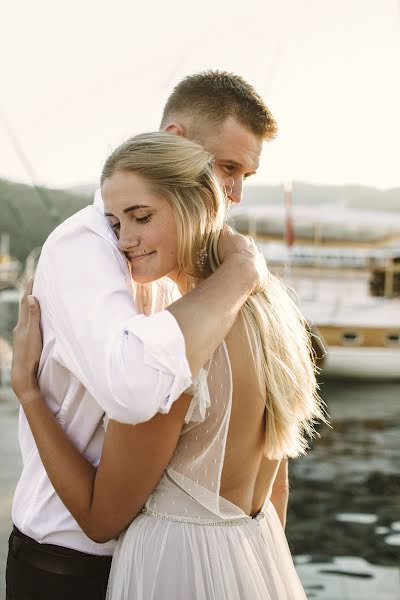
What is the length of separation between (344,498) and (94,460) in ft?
25.9

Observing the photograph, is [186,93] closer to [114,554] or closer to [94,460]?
[94,460]

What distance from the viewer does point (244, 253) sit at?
1787 mm

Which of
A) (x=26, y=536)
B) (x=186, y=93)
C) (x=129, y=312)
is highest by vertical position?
(x=186, y=93)

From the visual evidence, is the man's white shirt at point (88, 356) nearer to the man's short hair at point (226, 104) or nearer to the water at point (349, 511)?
the man's short hair at point (226, 104)

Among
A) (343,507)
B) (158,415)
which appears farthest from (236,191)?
(343,507)

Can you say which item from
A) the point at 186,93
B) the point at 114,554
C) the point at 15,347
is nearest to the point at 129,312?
the point at 15,347

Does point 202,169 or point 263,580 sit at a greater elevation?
point 202,169

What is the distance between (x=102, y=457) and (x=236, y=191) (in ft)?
3.64

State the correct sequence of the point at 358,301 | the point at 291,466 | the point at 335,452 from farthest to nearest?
the point at 358,301 → the point at 335,452 → the point at 291,466

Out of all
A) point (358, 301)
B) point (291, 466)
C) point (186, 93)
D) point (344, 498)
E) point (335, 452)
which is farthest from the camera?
point (358, 301)

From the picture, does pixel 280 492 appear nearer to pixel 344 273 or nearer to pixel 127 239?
pixel 127 239

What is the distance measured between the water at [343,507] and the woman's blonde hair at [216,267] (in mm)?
2605

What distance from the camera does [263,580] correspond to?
70.5 inches

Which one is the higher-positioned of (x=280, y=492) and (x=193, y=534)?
(x=193, y=534)
